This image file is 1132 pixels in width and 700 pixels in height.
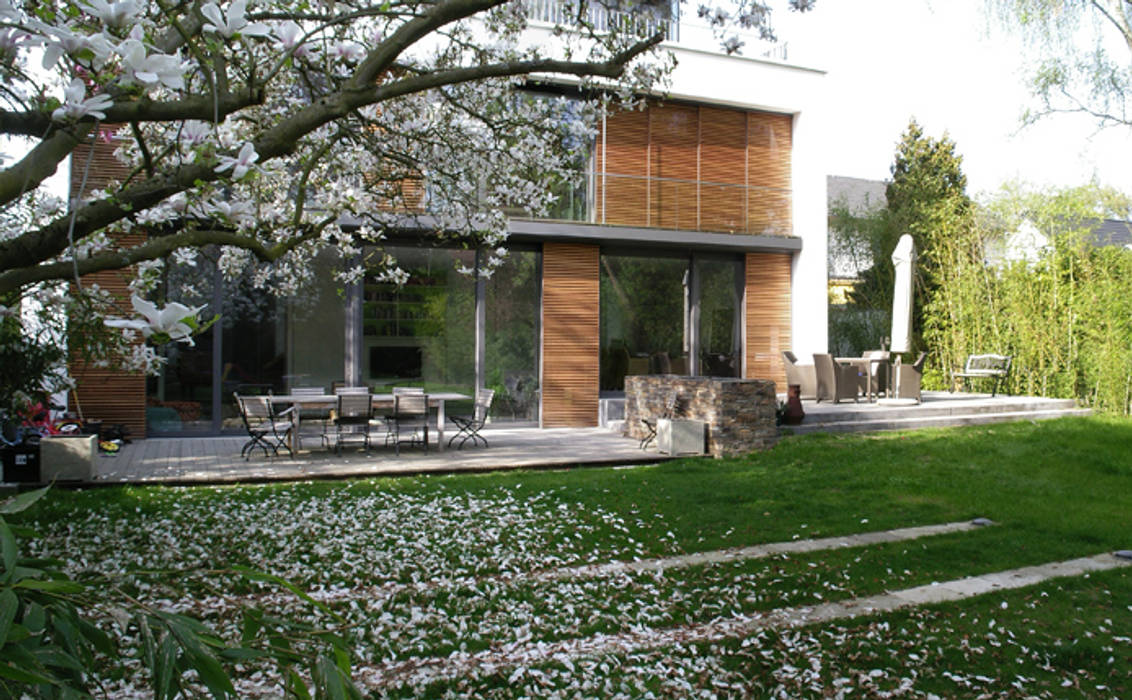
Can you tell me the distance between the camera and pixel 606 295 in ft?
44.8

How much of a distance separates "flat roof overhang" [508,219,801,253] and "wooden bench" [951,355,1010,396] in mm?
3894

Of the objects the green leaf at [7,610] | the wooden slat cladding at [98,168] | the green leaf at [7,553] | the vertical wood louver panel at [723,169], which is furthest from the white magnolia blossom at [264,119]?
the vertical wood louver panel at [723,169]

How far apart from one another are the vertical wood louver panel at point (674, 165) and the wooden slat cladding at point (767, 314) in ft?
5.47

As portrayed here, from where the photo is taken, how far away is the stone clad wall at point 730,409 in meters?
9.89

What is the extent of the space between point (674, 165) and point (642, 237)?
1612 mm

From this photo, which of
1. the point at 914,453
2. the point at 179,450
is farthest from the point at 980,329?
the point at 179,450

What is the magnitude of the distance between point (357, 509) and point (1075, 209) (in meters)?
14.0

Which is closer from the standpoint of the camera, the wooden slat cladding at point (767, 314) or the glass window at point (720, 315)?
the glass window at point (720, 315)

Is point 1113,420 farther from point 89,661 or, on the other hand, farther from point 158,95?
point 89,661

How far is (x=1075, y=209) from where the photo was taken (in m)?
14.4

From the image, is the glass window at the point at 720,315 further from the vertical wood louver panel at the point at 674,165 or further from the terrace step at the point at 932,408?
the terrace step at the point at 932,408

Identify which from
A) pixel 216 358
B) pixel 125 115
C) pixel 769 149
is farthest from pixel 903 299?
pixel 125 115

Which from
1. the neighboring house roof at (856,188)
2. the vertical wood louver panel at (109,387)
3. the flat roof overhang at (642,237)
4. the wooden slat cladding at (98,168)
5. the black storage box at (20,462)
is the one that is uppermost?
the neighboring house roof at (856,188)

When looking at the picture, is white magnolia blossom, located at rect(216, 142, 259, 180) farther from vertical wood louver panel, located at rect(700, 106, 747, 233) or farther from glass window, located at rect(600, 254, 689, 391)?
vertical wood louver panel, located at rect(700, 106, 747, 233)
